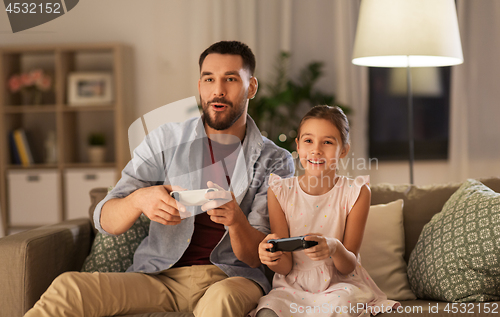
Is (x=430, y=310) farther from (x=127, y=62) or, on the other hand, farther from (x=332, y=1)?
(x=127, y=62)

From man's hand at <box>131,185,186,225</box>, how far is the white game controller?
0.03 meters

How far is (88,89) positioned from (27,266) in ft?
8.39

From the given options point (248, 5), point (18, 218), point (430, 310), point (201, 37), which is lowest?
point (18, 218)

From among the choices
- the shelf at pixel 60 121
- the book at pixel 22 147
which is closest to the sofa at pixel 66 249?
the shelf at pixel 60 121

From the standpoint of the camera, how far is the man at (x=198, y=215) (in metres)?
1.31

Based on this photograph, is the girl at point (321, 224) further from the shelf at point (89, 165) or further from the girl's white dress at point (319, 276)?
the shelf at point (89, 165)

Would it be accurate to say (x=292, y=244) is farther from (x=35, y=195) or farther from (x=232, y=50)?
(x=35, y=195)

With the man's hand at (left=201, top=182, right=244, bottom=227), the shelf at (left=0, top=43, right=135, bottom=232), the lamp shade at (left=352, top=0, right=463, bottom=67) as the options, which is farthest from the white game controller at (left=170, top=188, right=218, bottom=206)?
the shelf at (left=0, top=43, right=135, bottom=232)

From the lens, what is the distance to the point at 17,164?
3.84 meters

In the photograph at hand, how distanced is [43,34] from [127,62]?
2.73 feet

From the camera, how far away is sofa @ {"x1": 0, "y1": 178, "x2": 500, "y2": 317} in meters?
1.45

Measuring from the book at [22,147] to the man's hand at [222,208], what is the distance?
311 centimetres

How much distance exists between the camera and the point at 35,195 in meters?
3.75

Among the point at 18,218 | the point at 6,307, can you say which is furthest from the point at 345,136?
the point at 18,218
